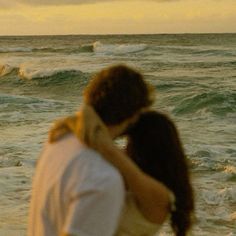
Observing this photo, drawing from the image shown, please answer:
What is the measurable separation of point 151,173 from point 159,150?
0.07 metres

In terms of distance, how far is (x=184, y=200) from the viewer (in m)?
2.18

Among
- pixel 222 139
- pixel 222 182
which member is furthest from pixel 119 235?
pixel 222 139

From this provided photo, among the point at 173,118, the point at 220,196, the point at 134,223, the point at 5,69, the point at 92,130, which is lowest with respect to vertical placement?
the point at 5,69

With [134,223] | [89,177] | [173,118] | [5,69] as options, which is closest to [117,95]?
[89,177]

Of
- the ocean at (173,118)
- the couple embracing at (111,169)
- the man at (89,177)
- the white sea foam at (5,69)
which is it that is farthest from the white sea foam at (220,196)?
the white sea foam at (5,69)

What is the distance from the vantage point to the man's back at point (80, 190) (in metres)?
1.83

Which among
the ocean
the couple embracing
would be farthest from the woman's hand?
the ocean

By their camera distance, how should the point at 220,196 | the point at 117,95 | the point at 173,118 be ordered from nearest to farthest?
the point at 117,95 < the point at 220,196 < the point at 173,118

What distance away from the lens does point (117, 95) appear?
6.33 feet

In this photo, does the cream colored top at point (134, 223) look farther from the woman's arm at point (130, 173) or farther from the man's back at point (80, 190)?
the man's back at point (80, 190)

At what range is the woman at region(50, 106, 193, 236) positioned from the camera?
199cm

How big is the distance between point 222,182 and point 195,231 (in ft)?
7.19

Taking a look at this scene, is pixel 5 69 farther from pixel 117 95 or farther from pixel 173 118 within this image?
pixel 117 95

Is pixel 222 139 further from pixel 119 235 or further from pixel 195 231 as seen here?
pixel 119 235
